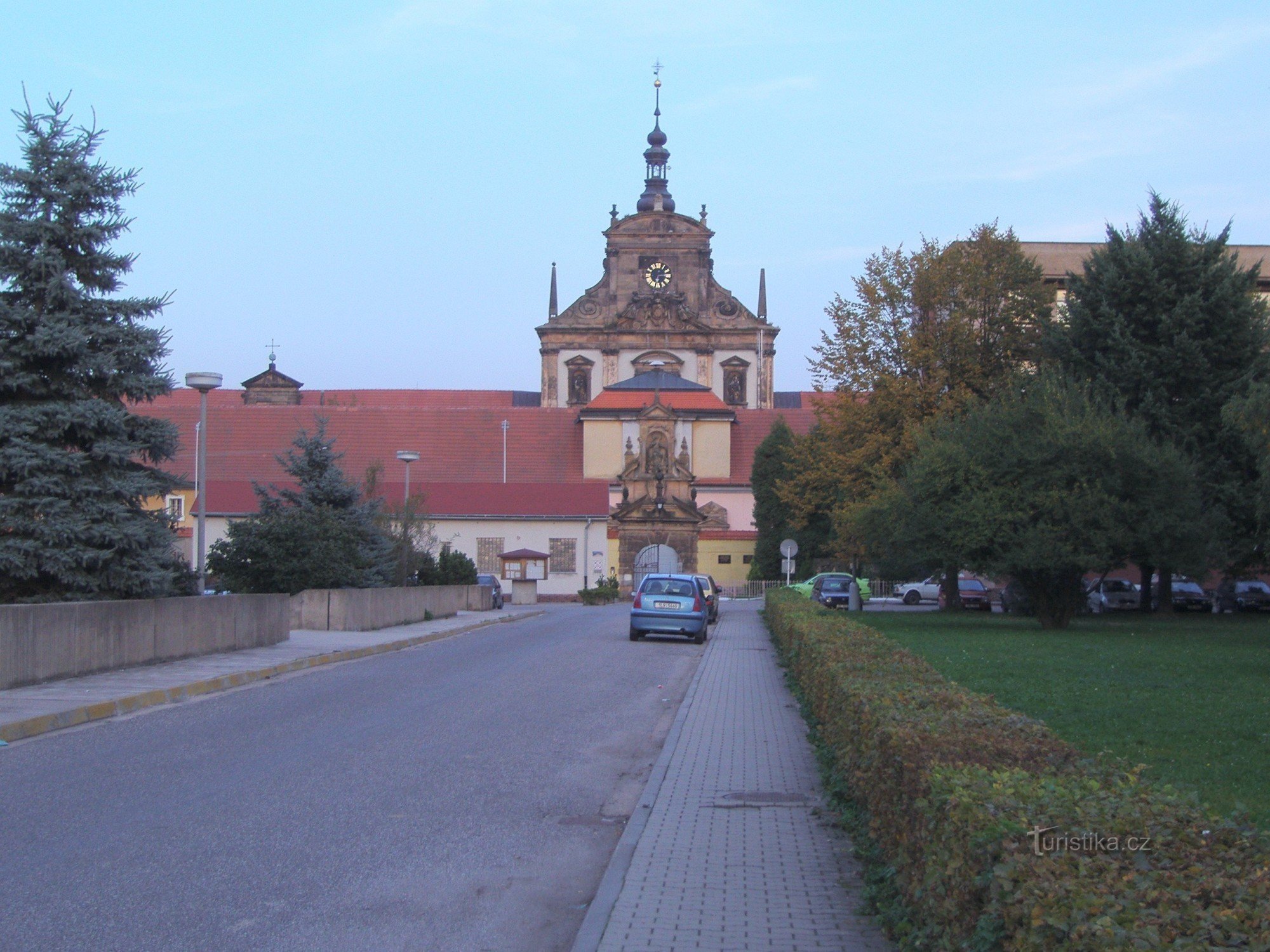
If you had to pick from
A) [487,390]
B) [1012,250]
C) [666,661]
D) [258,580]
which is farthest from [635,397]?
[666,661]

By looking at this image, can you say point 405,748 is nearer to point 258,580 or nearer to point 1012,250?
point 258,580

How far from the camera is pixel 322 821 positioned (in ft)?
27.6

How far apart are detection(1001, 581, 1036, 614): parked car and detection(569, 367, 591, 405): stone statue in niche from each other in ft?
172

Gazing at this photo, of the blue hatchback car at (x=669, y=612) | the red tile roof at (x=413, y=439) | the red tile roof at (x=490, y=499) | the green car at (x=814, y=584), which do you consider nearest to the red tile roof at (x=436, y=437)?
the red tile roof at (x=413, y=439)

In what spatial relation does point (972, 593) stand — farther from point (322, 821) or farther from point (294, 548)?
point (322, 821)

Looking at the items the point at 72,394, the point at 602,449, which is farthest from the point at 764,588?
the point at 72,394

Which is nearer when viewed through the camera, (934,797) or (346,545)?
(934,797)

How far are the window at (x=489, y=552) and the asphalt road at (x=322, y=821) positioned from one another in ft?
164

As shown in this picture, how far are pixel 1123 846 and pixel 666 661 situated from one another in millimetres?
19809

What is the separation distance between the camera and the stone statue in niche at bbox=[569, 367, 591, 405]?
310ft

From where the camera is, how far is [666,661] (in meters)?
23.8

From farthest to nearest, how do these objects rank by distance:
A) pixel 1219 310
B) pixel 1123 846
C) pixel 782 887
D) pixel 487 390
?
pixel 487 390 < pixel 1219 310 < pixel 782 887 < pixel 1123 846

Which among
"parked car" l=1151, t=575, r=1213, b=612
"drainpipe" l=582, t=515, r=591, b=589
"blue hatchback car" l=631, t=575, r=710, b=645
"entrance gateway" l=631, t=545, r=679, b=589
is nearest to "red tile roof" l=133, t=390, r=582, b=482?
"entrance gateway" l=631, t=545, r=679, b=589

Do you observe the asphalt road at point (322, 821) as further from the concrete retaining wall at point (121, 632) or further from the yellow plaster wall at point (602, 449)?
the yellow plaster wall at point (602, 449)
